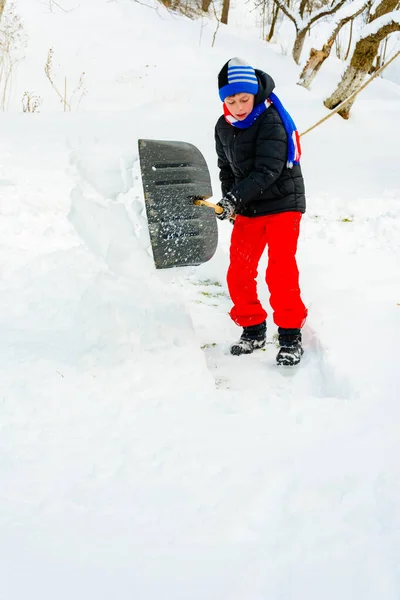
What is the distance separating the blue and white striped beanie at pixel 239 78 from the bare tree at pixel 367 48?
3785 millimetres

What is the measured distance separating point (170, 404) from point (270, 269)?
2.85ft

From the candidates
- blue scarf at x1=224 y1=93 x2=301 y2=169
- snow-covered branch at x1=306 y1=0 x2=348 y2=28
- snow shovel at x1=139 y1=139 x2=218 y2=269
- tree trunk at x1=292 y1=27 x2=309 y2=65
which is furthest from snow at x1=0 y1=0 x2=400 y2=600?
tree trunk at x1=292 y1=27 x2=309 y2=65

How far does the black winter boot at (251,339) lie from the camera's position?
2533 mm

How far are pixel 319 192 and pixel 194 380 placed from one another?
10.0ft

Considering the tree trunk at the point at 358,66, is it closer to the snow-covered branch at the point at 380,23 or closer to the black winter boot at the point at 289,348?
the snow-covered branch at the point at 380,23

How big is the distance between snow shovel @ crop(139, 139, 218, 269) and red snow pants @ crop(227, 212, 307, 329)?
0.66ft

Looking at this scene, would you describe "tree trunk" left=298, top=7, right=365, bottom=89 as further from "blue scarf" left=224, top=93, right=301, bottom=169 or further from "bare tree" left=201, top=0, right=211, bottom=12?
"bare tree" left=201, top=0, right=211, bottom=12

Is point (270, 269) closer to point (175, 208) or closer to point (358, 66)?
point (175, 208)

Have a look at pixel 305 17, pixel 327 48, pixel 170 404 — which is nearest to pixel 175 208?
pixel 170 404

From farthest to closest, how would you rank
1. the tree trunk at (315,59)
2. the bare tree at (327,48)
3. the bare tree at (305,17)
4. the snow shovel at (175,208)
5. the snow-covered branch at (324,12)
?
the bare tree at (305,17) < the snow-covered branch at (324,12) < the tree trunk at (315,59) < the bare tree at (327,48) < the snow shovel at (175,208)

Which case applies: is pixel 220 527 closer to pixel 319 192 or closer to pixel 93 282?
pixel 93 282

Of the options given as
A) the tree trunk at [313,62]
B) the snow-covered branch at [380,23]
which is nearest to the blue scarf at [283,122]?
the snow-covered branch at [380,23]

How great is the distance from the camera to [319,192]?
4.56m

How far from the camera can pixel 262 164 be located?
7.13 feet
